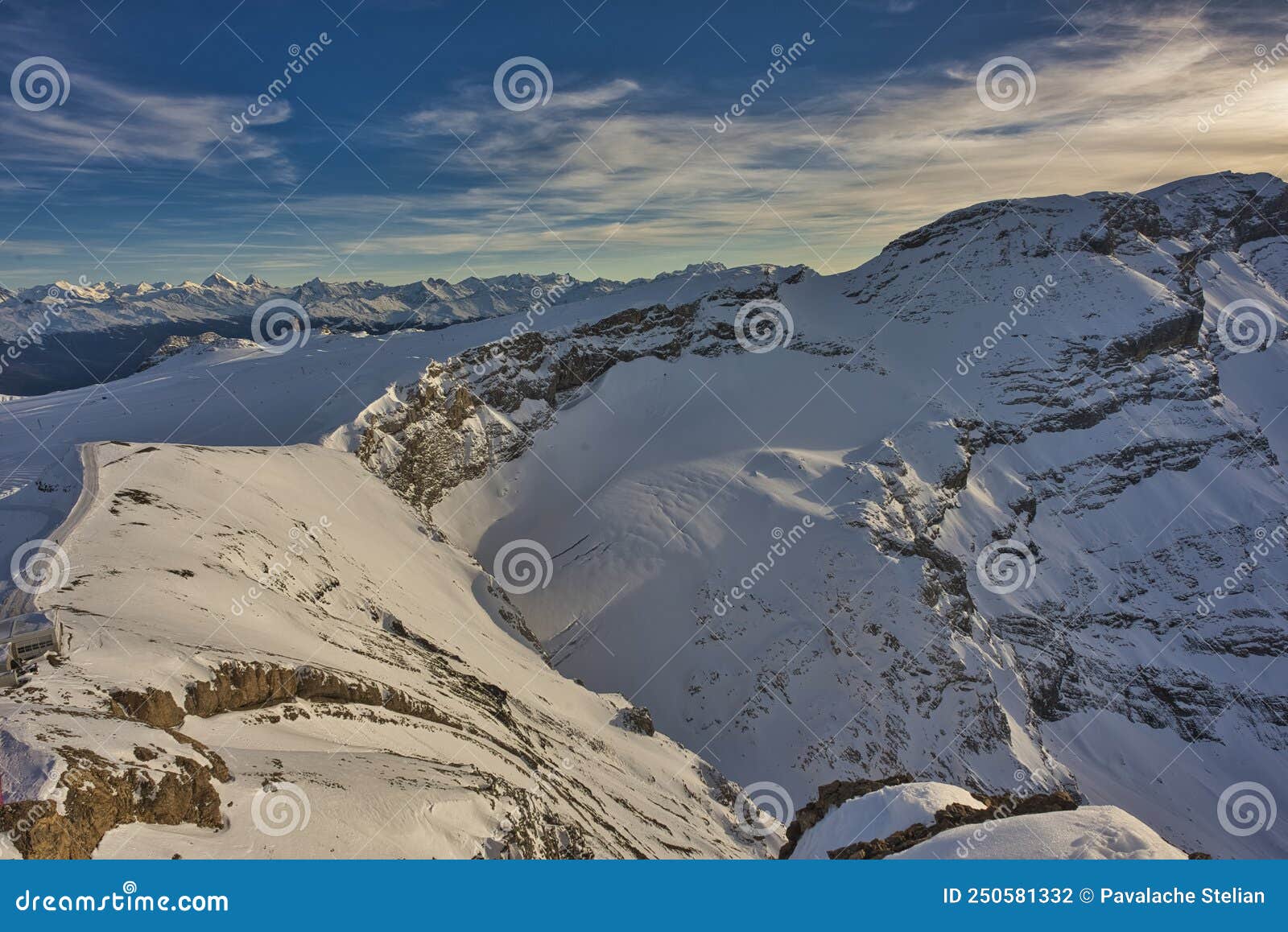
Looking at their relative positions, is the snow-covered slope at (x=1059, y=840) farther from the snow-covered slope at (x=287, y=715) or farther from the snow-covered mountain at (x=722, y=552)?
the snow-covered slope at (x=287, y=715)

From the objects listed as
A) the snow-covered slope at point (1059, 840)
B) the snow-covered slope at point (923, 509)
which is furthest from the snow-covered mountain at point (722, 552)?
the snow-covered slope at point (923, 509)

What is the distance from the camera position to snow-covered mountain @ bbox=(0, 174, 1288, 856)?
667 inches

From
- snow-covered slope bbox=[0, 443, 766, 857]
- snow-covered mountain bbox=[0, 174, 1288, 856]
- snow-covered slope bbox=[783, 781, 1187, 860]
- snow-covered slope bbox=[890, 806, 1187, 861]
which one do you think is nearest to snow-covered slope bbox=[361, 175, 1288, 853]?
snow-covered mountain bbox=[0, 174, 1288, 856]

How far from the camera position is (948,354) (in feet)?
371

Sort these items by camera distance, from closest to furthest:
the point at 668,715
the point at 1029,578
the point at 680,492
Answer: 1. the point at 668,715
2. the point at 680,492
3. the point at 1029,578

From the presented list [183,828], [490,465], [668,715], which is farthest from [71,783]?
[490,465]

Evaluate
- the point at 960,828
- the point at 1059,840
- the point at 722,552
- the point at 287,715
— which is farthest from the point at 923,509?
the point at 287,715

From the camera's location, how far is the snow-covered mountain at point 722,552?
1694 cm

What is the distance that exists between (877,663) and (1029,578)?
46.0m

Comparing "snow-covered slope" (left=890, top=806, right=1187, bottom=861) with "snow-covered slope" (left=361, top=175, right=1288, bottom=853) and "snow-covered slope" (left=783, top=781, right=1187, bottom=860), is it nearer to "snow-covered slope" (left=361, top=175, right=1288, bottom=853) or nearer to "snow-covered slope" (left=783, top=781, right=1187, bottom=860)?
"snow-covered slope" (left=783, top=781, right=1187, bottom=860)

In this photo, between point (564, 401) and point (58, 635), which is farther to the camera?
point (564, 401)

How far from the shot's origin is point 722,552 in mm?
64625

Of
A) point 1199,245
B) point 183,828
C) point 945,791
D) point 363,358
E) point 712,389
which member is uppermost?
point 1199,245

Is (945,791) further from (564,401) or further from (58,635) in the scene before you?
(564,401)
